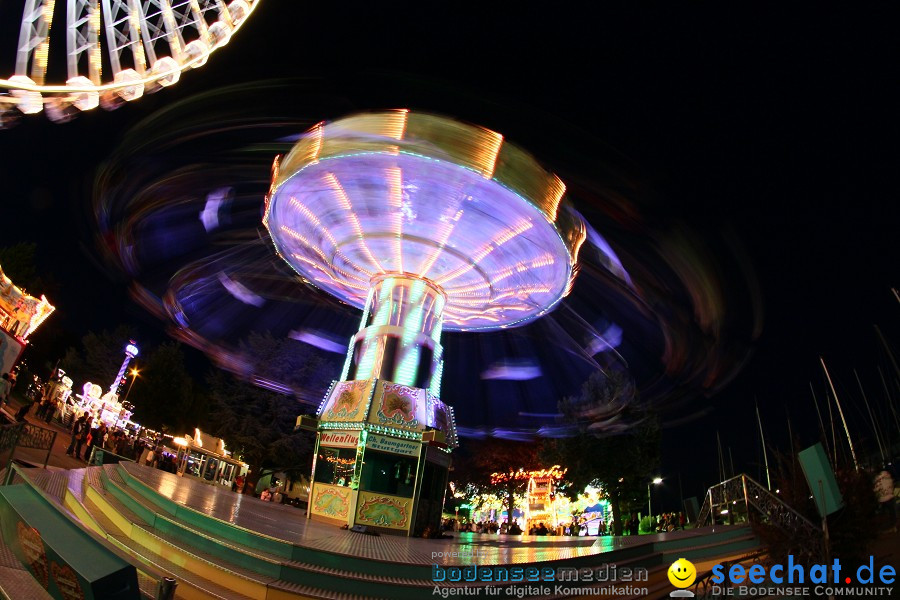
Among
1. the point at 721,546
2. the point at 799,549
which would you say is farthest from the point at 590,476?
the point at 799,549

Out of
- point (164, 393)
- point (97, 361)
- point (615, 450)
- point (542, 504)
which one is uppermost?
point (97, 361)

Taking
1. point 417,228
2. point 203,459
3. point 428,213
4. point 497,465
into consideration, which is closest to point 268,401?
point 203,459

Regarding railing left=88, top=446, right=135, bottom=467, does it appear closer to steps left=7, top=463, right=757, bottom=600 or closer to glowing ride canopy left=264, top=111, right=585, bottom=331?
steps left=7, top=463, right=757, bottom=600

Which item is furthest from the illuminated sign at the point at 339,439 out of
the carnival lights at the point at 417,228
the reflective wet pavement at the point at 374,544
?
the reflective wet pavement at the point at 374,544

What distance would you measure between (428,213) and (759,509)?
1167 cm

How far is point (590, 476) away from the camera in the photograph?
Result: 30391 millimetres

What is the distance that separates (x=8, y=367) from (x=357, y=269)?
825 inches

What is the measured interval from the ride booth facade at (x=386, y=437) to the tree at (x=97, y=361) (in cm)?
5232

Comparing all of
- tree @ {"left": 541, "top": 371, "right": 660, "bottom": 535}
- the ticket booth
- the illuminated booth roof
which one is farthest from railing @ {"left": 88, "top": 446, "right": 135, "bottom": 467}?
tree @ {"left": 541, "top": 371, "right": 660, "bottom": 535}

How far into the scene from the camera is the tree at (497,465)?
43.2m

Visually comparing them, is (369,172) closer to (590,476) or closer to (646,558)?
(646,558)

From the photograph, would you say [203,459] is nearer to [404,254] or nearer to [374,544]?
[404,254]

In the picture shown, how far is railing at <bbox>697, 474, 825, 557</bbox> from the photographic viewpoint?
1040 cm

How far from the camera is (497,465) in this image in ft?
142
